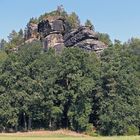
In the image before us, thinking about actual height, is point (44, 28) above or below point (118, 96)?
above

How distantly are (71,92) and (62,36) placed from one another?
138 ft

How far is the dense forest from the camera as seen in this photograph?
67125 mm

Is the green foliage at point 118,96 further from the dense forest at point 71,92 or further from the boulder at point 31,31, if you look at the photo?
the boulder at point 31,31

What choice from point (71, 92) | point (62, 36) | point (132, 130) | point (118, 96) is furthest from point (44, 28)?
point (132, 130)

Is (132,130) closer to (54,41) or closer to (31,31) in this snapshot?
(54,41)

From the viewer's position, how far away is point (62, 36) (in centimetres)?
11025

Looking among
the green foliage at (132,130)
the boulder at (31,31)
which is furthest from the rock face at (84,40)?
the green foliage at (132,130)

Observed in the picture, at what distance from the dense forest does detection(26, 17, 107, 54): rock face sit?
2770cm

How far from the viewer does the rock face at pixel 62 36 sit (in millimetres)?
103806

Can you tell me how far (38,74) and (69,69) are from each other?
18.9ft

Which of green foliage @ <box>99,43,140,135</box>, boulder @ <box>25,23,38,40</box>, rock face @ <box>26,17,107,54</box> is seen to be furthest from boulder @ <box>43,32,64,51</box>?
green foliage @ <box>99,43,140,135</box>

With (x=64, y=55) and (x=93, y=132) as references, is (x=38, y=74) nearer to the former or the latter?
(x=64, y=55)

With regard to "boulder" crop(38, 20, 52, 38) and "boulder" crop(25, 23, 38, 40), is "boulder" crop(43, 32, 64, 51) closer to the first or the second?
"boulder" crop(38, 20, 52, 38)

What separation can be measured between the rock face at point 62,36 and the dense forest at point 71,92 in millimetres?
27704
